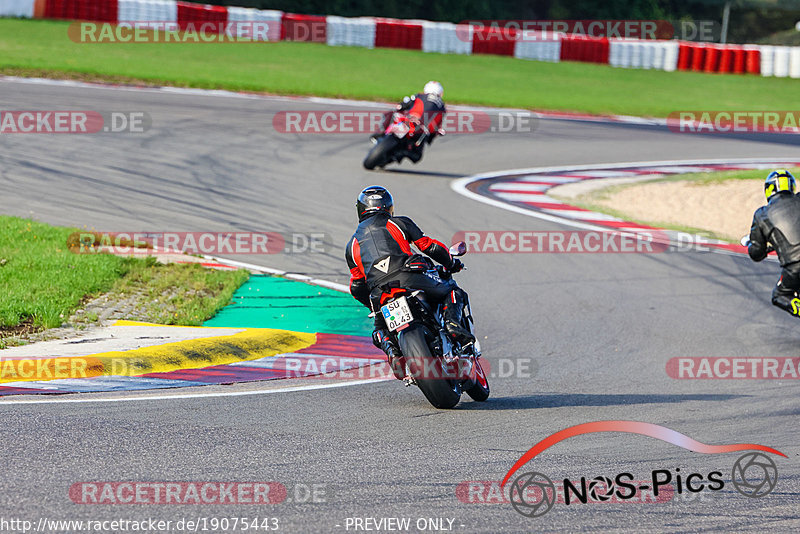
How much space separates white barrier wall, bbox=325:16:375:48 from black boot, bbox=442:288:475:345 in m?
25.4

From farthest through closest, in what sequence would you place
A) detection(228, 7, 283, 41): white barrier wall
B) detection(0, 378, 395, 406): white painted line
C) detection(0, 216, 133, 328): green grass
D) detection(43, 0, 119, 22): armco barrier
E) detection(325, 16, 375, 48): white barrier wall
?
detection(325, 16, 375, 48): white barrier wall, detection(228, 7, 283, 41): white barrier wall, detection(43, 0, 119, 22): armco barrier, detection(0, 216, 133, 328): green grass, detection(0, 378, 395, 406): white painted line

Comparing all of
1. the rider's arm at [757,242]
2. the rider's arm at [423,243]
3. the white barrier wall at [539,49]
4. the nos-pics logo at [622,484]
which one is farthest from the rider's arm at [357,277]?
the white barrier wall at [539,49]

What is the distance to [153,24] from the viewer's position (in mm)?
28844

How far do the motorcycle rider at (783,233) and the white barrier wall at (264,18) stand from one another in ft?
75.2

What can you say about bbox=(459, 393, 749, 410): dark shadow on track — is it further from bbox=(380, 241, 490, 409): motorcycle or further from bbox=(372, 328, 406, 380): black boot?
bbox=(372, 328, 406, 380): black boot

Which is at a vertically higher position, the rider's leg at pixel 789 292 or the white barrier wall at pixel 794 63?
the white barrier wall at pixel 794 63

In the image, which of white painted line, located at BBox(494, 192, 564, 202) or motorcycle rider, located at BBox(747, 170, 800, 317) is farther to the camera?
white painted line, located at BBox(494, 192, 564, 202)

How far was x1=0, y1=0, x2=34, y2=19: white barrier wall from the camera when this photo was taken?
29391 millimetres

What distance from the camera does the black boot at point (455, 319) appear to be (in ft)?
23.2

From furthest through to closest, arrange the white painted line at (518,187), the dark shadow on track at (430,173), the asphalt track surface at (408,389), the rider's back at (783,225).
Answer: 1. the dark shadow on track at (430,173)
2. the white painted line at (518,187)
3. the rider's back at (783,225)
4. the asphalt track surface at (408,389)

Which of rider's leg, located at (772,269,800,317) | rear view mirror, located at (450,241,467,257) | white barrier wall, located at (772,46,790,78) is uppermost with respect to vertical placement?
white barrier wall, located at (772,46,790,78)

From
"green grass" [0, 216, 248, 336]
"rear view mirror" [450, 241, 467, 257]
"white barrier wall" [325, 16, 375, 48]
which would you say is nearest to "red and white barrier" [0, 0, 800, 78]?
"white barrier wall" [325, 16, 375, 48]

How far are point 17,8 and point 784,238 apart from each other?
85.1 ft

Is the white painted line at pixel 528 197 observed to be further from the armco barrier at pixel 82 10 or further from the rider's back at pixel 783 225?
the armco barrier at pixel 82 10
